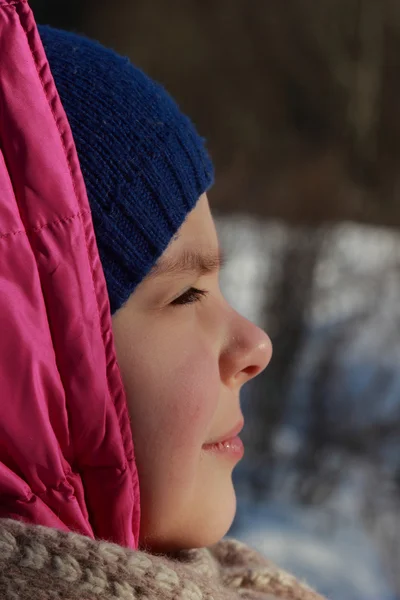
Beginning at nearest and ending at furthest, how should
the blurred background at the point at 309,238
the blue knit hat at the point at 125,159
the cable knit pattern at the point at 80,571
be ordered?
the cable knit pattern at the point at 80,571, the blue knit hat at the point at 125,159, the blurred background at the point at 309,238

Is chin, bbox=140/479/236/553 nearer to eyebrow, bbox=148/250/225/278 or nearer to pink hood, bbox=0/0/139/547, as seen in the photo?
pink hood, bbox=0/0/139/547

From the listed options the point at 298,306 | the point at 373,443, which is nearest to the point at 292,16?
the point at 298,306

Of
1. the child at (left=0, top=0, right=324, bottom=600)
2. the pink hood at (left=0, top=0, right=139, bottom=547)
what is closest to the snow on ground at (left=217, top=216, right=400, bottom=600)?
the child at (left=0, top=0, right=324, bottom=600)

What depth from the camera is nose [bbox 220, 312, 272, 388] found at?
166cm

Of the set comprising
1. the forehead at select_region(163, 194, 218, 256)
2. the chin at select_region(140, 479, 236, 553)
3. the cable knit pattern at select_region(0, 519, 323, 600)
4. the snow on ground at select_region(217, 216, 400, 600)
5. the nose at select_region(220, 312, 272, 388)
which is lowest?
the cable knit pattern at select_region(0, 519, 323, 600)

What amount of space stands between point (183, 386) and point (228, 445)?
176mm

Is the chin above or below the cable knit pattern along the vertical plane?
above

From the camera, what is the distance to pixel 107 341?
1.44 metres

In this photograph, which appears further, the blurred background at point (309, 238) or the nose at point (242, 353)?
the blurred background at point (309, 238)

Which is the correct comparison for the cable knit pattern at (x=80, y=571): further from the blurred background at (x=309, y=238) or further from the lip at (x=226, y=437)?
the blurred background at (x=309, y=238)

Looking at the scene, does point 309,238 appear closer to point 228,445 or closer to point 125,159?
point 228,445

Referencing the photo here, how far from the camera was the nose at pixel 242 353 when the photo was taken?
1.66m

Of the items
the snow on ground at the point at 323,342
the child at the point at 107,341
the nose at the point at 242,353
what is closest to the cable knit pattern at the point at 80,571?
the child at the point at 107,341

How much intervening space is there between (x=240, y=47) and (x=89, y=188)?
8391 millimetres
